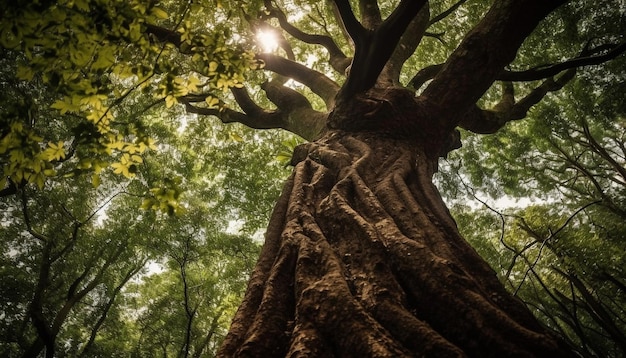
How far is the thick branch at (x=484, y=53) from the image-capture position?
3377 millimetres

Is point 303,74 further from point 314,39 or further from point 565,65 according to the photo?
point 565,65

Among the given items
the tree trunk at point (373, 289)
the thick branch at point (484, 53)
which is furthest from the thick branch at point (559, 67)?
the tree trunk at point (373, 289)

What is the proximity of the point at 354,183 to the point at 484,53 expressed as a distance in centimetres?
197

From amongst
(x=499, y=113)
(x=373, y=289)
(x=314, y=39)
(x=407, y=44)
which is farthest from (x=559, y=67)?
(x=314, y=39)

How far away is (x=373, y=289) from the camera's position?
71.0 inches

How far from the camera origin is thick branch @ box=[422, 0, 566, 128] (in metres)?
3.38

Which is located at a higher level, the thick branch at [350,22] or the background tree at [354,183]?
the thick branch at [350,22]

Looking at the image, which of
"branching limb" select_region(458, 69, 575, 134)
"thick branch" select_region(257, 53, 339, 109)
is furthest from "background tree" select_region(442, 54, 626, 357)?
"thick branch" select_region(257, 53, 339, 109)

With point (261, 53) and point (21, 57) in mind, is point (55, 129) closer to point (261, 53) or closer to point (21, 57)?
point (21, 57)

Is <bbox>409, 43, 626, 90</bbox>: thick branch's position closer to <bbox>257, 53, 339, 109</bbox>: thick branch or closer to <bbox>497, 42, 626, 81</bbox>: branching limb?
<bbox>497, 42, 626, 81</bbox>: branching limb

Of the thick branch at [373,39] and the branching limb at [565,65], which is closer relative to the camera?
the thick branch at [373,39]

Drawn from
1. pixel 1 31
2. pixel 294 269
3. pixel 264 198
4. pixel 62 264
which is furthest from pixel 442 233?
pixel 62 264

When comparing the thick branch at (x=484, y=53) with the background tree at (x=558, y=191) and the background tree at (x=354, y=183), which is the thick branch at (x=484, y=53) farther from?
the background tree at (x=558, y=191)

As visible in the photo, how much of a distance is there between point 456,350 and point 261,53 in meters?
4.74
